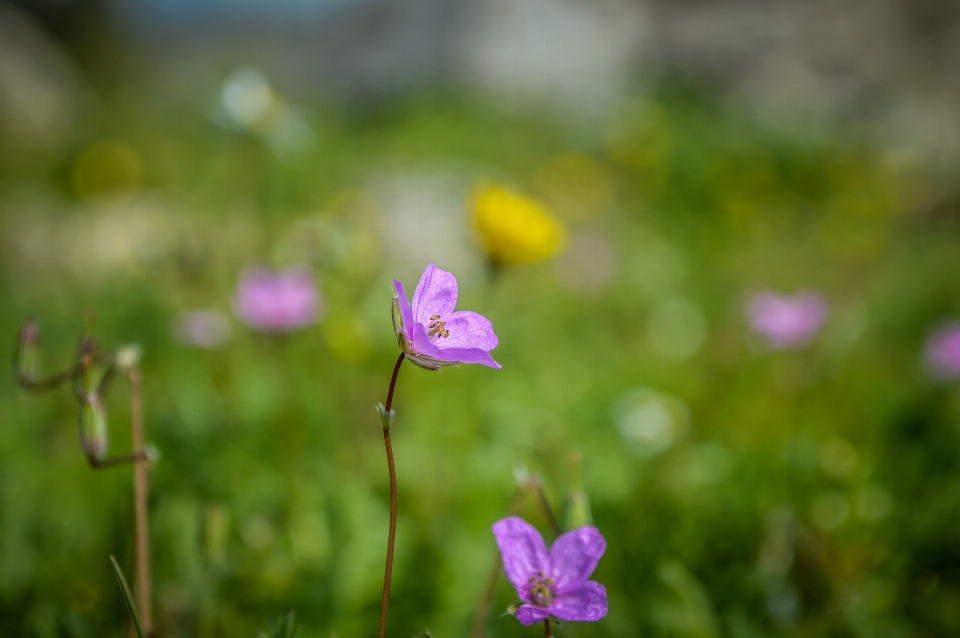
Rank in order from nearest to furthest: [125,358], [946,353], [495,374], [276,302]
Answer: [125,358]
[276,302]
[946,353]
[495,374]

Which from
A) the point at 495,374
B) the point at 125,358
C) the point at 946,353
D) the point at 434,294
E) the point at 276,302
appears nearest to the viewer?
the point at 434,294

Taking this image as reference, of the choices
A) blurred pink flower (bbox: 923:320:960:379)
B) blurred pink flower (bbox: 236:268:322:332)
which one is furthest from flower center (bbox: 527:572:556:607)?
blurred pink flower (bbox: 923:320:960:379)

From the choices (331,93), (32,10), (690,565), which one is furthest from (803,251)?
(32,10)

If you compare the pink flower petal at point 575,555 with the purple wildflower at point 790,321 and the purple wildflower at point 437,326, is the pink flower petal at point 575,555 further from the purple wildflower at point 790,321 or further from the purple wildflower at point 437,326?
the purple wildflower at point 790,321

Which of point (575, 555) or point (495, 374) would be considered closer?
point (575, 555)

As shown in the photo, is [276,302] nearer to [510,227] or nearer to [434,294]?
[510,227]

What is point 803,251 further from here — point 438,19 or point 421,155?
point 438,19

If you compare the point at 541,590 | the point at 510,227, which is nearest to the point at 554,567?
the point at 541,590

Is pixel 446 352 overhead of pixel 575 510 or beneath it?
overhead
